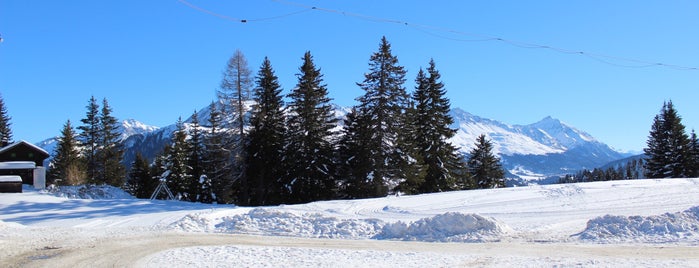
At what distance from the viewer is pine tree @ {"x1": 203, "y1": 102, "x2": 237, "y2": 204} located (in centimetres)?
3569

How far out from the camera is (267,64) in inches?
1483

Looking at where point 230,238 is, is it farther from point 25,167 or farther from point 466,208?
point 25,167

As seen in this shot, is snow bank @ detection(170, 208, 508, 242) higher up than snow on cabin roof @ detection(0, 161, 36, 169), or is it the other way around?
snow on cabin roof @ detection(0, 161, 36, 169)

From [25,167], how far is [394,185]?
94.7 feet

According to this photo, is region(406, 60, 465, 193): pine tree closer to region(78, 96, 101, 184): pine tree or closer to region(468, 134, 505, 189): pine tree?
region(468, 134, 505, 189): pine tree

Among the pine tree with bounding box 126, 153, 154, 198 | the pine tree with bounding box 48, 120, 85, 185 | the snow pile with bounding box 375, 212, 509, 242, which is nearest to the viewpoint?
the snow pile with bounding box 375, 212, 509, 242

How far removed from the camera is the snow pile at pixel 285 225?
16.1m

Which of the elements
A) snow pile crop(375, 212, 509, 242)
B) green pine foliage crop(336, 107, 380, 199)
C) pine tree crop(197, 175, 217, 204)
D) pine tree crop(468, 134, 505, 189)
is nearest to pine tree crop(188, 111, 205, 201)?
pine tree crop(197, 175, 217, 204)

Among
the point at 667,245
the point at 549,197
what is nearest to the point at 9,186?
the point at 549,197

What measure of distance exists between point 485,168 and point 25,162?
40624mm

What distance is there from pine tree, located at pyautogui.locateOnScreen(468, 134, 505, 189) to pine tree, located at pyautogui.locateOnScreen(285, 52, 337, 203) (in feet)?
65.9

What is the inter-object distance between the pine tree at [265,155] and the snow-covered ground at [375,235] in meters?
10.6

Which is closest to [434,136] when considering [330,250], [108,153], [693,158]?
[330,250]

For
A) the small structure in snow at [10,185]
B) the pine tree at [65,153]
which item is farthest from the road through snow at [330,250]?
the pine tree at [65,153]
